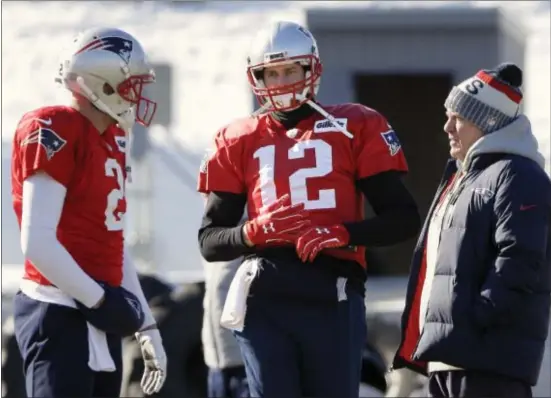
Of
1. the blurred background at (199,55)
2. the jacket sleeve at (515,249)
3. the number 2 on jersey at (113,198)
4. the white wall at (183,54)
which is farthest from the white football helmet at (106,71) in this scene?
the white wall at (183,54)

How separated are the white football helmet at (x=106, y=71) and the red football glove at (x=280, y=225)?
53cm

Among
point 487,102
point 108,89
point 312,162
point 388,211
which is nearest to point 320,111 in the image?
point 312,162

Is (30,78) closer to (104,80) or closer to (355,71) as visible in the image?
(355,71)

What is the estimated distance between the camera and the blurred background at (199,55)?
10.2m

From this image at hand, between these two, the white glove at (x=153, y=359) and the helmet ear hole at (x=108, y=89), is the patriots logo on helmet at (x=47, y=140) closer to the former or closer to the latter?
the helmet ear hole at (x=108, y=89)

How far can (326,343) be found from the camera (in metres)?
5.18

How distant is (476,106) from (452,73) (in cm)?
578

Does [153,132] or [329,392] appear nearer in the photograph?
[329,392]

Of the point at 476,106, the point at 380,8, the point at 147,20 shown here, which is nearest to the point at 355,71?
the point at 380,8

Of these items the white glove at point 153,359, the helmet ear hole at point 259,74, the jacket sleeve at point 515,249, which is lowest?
the white glove at point 153,359

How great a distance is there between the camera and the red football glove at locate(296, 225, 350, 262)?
512 cm

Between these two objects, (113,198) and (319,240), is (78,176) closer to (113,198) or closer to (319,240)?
(113,198)

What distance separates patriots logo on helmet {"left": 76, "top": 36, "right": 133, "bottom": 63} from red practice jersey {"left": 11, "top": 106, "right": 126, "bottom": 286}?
23 cm

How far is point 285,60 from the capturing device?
532 cm
